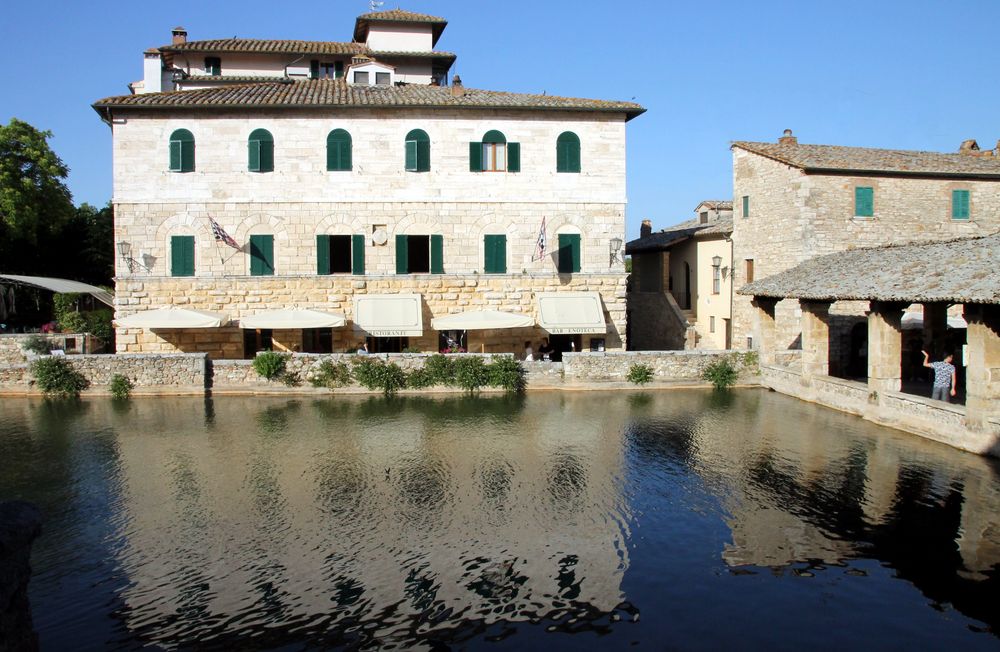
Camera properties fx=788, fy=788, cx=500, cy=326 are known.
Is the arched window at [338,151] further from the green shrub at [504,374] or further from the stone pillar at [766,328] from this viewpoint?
the stone pillar at [766,328]

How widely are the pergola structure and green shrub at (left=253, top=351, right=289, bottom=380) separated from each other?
577 inches

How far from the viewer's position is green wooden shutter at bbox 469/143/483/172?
1061 inches

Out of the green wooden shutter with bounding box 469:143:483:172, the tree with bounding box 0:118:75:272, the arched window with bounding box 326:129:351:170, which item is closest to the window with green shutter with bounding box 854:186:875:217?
the green wooden shutter with bounding box 469:143:483:172

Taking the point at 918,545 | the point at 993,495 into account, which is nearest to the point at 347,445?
the point at 918,545

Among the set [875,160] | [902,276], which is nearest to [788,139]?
[875,160]

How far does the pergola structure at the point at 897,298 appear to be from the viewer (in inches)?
609

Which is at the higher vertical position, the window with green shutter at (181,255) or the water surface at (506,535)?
the window with green shutter at (181,255)

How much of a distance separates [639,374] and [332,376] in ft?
30.5

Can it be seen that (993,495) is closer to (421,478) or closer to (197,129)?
(421,478)

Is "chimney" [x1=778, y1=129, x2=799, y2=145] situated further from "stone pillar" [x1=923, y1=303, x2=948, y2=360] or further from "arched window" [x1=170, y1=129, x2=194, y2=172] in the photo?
"arched window" [x1=170, y1=129, x2=194, y2=172]

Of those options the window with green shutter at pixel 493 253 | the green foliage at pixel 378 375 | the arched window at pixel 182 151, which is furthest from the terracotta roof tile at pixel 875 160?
the arched window at pixel 182 151

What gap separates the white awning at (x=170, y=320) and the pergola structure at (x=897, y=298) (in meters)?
17.1

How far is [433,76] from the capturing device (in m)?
36.8

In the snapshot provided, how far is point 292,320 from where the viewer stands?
81.3 feet
